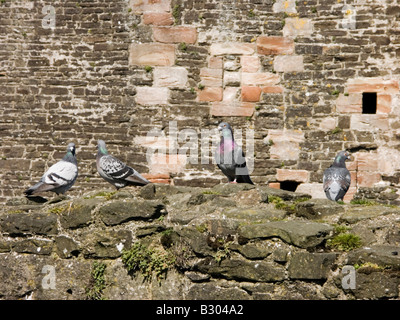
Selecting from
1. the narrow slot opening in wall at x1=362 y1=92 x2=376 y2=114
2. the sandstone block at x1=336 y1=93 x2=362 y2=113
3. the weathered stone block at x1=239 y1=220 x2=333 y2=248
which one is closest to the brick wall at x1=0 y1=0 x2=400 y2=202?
the sandstone block at x1=336 y1=93 x2=362 y2=113

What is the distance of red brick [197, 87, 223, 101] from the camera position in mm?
10578

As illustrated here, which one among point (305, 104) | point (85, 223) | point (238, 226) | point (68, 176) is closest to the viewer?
point (238, 226)

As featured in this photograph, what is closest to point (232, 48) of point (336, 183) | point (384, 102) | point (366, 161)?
point (384, 102)

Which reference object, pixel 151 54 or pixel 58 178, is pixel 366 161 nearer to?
pixel 151 54

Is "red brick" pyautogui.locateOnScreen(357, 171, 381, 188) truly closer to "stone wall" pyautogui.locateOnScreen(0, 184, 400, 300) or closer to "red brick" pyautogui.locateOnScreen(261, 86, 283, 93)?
"red brick" pyautogui.locateOnScreen(261, 86, 283, 93)

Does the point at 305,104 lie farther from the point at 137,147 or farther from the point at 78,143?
the point at 78,143

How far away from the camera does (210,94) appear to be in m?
10.6

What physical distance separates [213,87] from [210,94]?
0.40ft

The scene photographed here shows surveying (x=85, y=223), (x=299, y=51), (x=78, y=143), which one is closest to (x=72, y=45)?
(x=78, y=143)

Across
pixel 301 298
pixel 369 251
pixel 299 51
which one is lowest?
pixel 301 298

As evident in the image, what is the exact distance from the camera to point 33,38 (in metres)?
10.7

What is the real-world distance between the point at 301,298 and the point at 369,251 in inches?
23.2

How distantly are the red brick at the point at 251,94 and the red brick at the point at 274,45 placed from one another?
1.94ft

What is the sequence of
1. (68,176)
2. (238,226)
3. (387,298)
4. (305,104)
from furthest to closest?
(305,104)
(68,176)
(238,226)
(387,298)
